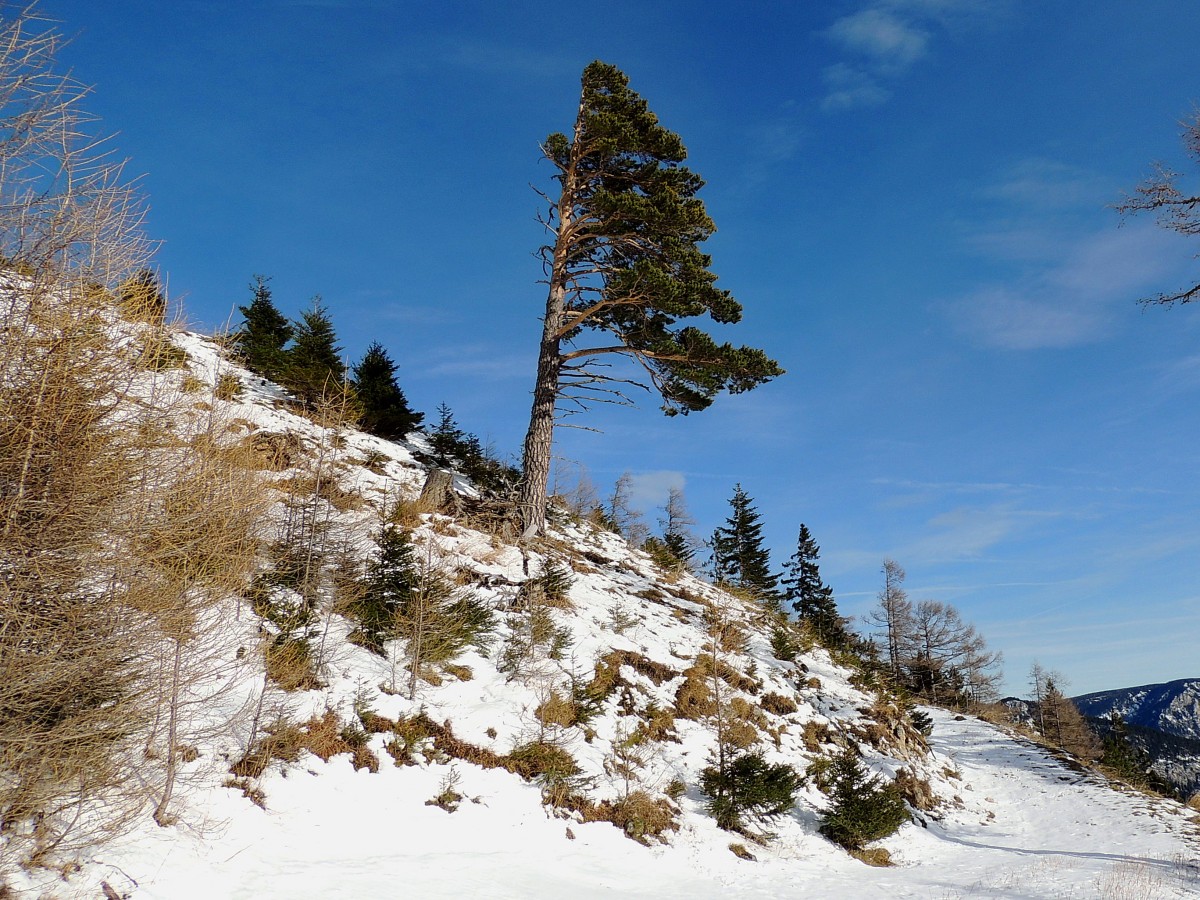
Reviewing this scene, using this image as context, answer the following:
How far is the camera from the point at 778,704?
14812 mm

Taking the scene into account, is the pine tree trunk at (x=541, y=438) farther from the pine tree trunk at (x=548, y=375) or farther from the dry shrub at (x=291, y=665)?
the dry shrub at (x=291, y=665)

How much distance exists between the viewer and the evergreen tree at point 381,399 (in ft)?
66.1

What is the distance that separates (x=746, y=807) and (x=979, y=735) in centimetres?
1910

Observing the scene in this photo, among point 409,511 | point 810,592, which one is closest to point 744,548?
point 810,592

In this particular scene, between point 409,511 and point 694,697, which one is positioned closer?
point 694,697

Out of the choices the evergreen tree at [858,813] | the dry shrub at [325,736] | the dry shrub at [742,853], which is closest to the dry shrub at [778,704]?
the evergreen tree at [858,813]

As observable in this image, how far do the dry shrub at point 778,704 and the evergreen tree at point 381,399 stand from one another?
1436cm

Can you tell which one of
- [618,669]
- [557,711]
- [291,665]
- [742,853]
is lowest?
[742,853]

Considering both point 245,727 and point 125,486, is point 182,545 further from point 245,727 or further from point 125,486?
point 245,727

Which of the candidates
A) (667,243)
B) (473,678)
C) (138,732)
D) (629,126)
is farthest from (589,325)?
(138,732)

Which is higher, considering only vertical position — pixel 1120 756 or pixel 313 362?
pixel 313 362

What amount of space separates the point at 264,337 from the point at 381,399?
7114 millimetres

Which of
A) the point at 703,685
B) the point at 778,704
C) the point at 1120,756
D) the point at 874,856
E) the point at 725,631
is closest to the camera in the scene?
the point at 874,856

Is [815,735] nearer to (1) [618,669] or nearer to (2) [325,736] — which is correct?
(1) [618,669]
